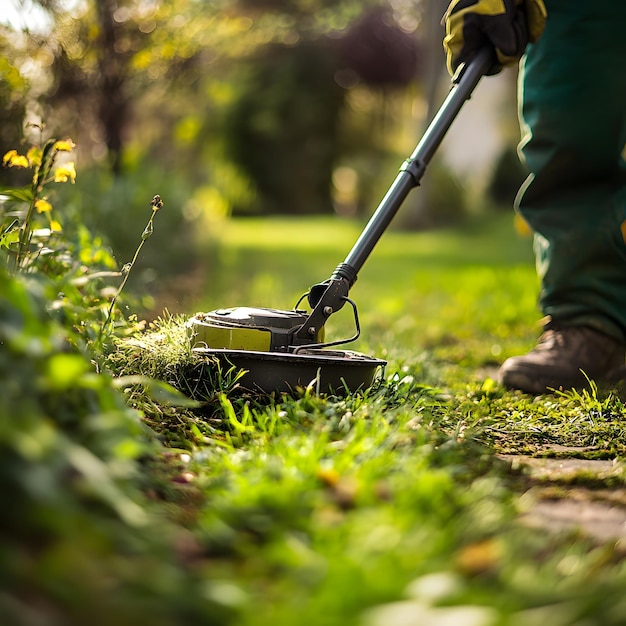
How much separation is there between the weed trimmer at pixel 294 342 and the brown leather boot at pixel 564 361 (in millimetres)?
695

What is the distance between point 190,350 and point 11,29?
6.87ft

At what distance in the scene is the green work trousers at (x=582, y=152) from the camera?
9.35 ft

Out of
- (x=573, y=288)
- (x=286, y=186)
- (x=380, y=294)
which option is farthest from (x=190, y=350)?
(x=286, y=186)

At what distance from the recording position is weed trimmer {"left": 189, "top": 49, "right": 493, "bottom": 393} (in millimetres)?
1988

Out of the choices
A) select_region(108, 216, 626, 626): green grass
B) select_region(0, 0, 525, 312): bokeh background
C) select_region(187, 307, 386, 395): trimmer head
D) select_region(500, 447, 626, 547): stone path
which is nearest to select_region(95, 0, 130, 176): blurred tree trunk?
select_region(0, 0, 525, 312): bokeh background

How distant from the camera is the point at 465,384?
2742mm

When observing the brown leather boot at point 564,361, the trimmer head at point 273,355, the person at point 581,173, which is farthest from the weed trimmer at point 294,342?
the person at point 581,173

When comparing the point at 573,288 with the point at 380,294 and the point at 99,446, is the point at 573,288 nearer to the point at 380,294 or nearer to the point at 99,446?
the point at 99,446

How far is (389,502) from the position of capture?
1.26m

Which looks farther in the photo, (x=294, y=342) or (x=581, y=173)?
(x=581, y=173)

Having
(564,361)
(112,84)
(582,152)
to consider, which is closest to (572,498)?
(564,361)

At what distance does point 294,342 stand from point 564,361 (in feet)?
3.46

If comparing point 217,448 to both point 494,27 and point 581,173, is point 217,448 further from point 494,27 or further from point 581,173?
point 581,173

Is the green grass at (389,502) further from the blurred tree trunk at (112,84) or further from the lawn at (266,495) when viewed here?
the blurred tree trunk at (112,84)
